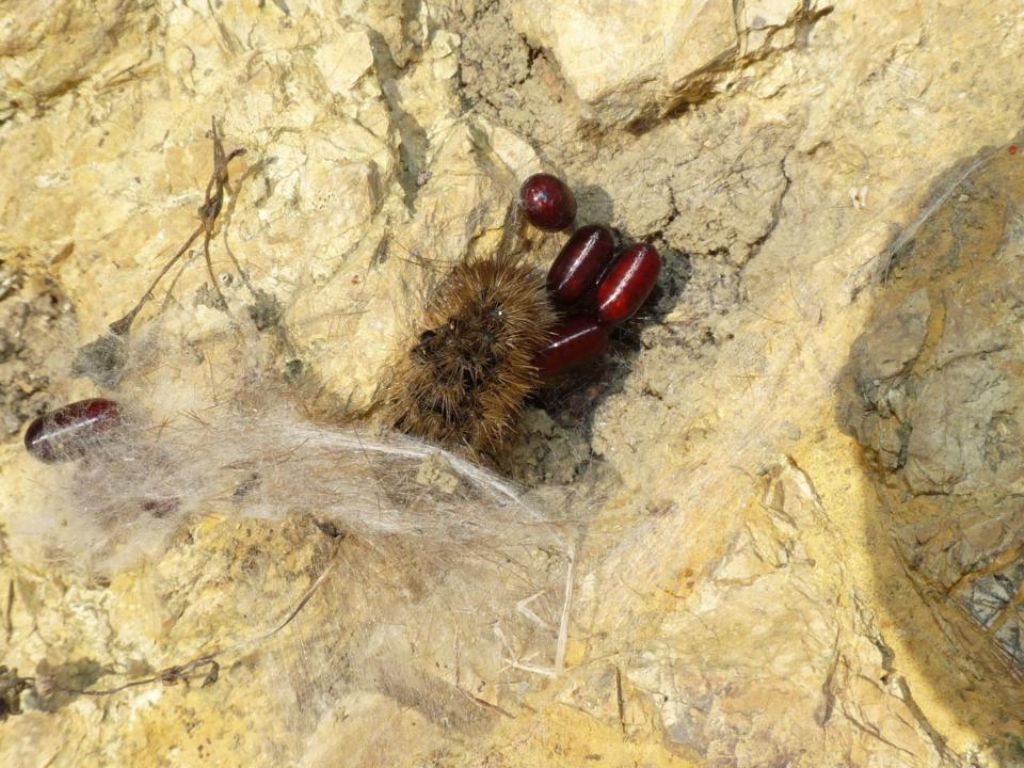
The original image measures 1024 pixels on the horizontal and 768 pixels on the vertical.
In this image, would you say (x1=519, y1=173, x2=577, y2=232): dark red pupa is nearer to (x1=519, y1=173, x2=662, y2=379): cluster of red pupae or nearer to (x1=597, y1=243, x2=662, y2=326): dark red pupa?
(x1=519, y1=173, x2=662, y2=379): cluster of red pupae

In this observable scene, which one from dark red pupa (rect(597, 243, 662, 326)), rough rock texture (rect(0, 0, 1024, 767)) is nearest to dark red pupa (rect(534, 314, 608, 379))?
dark red pupa (rect(597, 243, 662, 326))

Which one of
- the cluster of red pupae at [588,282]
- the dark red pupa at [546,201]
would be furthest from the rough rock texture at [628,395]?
the cluster of red pupae at [588,282]

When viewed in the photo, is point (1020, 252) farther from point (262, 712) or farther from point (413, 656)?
point (262, 712)

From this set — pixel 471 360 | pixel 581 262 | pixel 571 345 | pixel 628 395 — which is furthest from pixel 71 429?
pixel 628 395

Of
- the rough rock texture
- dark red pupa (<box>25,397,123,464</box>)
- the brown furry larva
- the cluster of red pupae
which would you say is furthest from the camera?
the cluster of red pupae

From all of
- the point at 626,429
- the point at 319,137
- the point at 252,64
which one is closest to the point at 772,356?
the point at 626,429

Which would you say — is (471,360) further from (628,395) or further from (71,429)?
(71,429)
